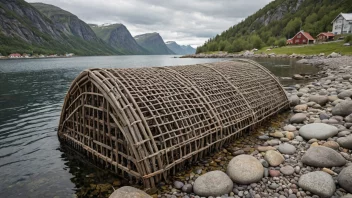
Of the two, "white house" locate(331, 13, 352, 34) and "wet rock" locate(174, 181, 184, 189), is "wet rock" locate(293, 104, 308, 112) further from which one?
"white house" locate(331, 13, 352, 34)

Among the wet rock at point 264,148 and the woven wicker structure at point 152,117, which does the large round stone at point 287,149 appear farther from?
the woven wicker structure at point 152,117

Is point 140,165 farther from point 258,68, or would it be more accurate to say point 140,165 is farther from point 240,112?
point 258,68

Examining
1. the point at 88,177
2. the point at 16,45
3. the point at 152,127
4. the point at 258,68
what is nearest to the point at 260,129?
the point at 258,68

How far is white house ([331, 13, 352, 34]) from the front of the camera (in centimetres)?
11094

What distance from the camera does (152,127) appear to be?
26.6 feet

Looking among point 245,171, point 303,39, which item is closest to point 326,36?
point 303,39

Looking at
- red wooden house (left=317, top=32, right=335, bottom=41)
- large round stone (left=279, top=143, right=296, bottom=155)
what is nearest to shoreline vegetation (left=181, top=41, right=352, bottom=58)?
red wooden house (left=317, top=32, right=335, bottom=41)

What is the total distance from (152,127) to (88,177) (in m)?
3.23

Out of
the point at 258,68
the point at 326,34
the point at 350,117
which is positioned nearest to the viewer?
the point at 350,117

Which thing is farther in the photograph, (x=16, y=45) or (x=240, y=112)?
(x=16, y=45)

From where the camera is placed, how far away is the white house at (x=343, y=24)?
364ft

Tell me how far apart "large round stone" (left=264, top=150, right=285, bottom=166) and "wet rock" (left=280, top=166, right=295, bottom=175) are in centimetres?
41

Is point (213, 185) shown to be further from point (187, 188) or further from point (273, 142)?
point (273, 142)

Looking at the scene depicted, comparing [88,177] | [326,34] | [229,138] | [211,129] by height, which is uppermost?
[326,34]
